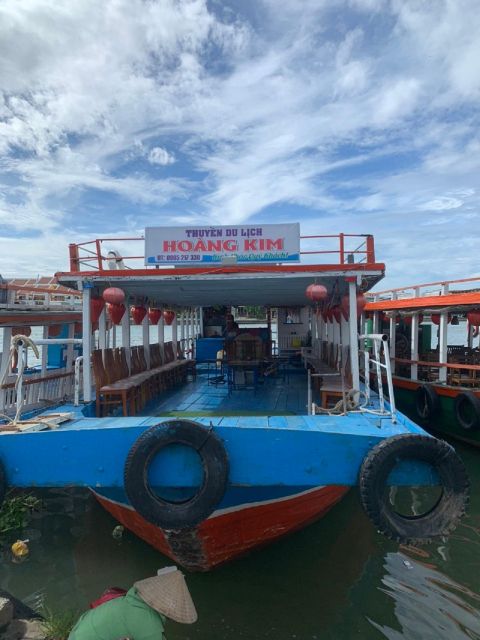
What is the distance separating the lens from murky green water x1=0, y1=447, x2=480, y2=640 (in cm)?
487

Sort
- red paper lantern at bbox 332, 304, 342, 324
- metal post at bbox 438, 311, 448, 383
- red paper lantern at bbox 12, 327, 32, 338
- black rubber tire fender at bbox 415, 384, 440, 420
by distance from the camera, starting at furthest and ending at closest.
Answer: metal post at bbox 438, 311, 448, 383
black rubber tire fender at bbox 415, 384, 440, 420
red paper lantern at bbox 332, 304, 342, 324
red paper lantern at bbox 12, 327, 32, 338

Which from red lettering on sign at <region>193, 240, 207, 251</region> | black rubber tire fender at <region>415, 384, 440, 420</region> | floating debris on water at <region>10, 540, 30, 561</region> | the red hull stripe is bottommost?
floating debris on water at <region>10, 540, 30, 561</region>

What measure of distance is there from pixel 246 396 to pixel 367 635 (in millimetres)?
4976

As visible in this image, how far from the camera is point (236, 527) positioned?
5.17 meters

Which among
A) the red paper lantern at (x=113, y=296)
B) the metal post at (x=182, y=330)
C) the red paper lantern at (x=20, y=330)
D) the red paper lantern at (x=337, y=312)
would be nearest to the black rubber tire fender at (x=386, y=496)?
the red paper lantern at (x=113, y=296)

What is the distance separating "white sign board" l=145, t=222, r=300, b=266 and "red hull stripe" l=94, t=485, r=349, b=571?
3387 mm

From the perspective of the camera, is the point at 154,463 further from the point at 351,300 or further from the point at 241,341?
the point at 241,341

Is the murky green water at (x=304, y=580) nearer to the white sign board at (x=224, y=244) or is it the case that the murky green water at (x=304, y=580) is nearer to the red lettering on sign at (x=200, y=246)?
the white sign board at (x=224, y=244)

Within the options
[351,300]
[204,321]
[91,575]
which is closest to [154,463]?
[91,575]

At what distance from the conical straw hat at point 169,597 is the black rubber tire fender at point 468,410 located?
868 centimetres

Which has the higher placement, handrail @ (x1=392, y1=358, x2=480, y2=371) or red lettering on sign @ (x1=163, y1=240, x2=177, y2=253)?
red lettering on sign @ (x1=163, y1=240, x2=177, y2=253)

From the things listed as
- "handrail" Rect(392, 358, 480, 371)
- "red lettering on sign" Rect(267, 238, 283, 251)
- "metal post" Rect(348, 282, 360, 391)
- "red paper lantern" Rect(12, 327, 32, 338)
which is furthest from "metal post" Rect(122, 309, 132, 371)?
"handrail" Rect(392, 358, 480, 371)

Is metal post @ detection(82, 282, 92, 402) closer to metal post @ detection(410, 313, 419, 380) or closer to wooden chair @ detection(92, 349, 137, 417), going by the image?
wooden chair @ detection(92, 349, 137, 417)

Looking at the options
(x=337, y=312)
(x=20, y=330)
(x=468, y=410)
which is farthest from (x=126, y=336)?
(x=468, y=410)
